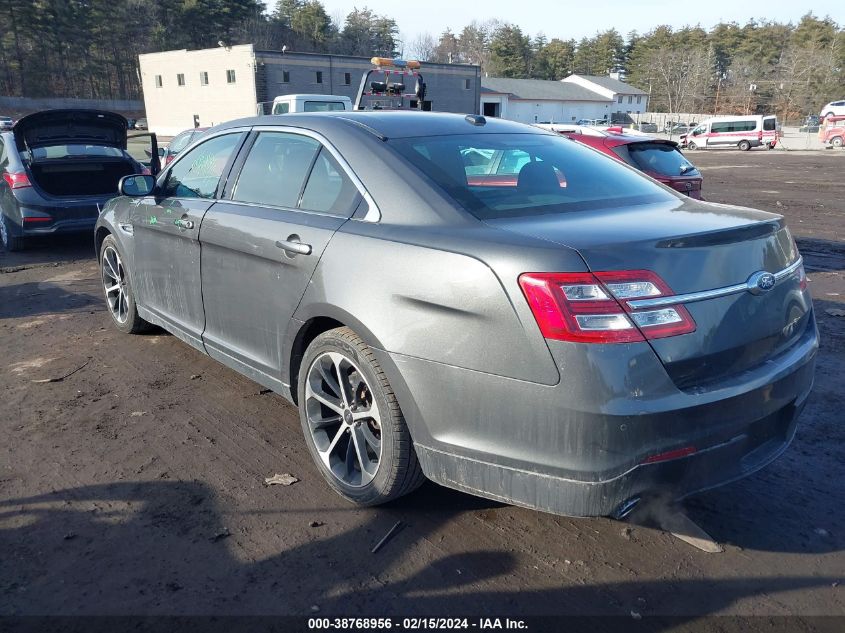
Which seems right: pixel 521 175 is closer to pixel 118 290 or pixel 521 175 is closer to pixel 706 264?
pixel 706 264

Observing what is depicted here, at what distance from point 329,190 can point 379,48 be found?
107943 mm

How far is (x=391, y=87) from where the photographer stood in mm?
15703

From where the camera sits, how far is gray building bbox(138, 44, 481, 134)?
167ft

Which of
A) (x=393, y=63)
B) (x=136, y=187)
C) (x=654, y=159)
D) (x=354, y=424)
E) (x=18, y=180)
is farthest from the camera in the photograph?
(x=393, y=63)

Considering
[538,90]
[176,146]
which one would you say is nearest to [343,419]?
[176,146]

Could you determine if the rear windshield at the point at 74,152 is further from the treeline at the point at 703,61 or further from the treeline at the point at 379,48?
the treeline at the point at 703,61

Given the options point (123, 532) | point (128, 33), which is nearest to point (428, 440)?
point (123, 532)

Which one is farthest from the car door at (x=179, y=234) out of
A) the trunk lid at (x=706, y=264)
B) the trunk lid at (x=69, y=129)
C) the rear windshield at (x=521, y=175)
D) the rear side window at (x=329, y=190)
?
the trunk lid at (x=69, y=129)

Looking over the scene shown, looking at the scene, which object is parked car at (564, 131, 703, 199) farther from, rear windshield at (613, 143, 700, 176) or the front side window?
the front side window

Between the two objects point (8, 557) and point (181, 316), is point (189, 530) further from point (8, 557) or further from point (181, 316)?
point (181, 316)

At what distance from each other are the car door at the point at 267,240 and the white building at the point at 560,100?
6531 cm

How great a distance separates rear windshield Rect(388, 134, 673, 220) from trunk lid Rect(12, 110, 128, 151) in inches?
289

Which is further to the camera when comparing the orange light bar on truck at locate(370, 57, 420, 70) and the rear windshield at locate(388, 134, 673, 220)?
the orange light bar on truck at locate(370, 57, 420, 70)

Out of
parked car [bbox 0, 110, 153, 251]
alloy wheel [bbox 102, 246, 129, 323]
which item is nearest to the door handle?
alloy wheel [bbox 102, 246, 129, 323]
